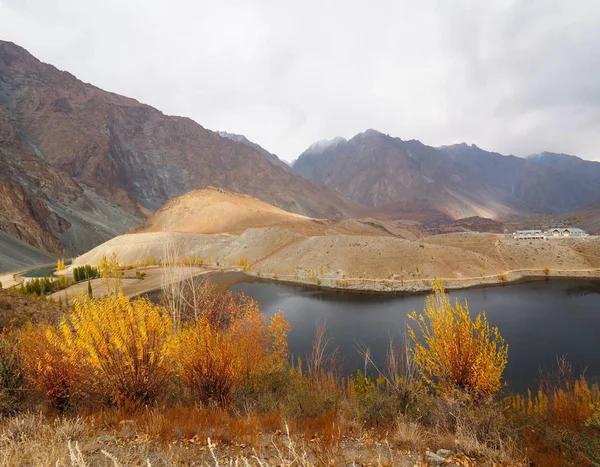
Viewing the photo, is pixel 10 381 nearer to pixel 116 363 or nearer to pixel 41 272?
pixel 116 363

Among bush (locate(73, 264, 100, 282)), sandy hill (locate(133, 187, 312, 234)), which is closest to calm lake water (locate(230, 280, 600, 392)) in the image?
bush (locate(73, 264, 100, 282))

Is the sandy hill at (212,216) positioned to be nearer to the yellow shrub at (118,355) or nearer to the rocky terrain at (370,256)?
the rocky terrain at (370,256)

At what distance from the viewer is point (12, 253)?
6556 centimetres

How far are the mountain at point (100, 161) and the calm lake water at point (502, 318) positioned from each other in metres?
73.6

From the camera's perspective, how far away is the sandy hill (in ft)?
287

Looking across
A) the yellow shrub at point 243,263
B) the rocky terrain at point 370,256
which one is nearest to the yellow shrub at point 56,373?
the rocky terrain at point 370,256

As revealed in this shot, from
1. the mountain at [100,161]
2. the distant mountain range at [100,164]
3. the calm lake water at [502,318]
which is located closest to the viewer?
the calm lake water at [502,318]

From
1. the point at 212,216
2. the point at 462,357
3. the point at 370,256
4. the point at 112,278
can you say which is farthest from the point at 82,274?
the point at 462,357

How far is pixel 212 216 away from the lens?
92.0 m

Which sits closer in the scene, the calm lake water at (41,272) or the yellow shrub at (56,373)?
the yellow shrub at (56,373)

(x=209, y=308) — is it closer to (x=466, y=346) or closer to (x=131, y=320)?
(x=131, y=320)

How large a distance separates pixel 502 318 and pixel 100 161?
499ft

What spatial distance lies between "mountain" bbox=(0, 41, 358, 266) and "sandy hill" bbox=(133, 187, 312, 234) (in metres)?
20.2

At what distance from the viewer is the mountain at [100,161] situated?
3880 inches
